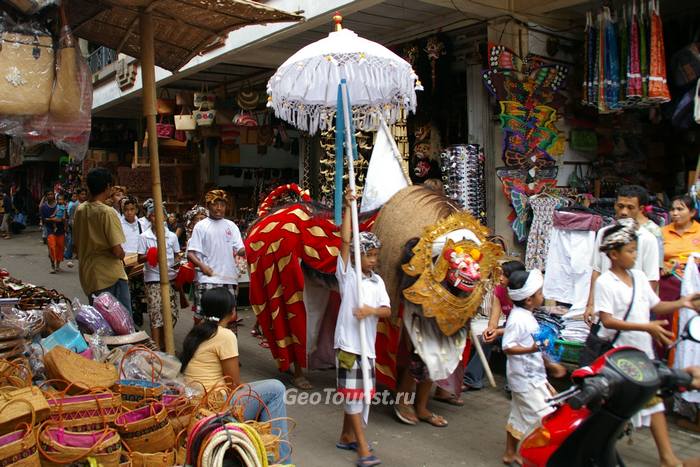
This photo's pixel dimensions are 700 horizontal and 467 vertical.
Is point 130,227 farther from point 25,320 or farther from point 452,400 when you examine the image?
point 452,400

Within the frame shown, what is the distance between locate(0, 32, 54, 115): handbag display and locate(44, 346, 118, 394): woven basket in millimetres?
1458

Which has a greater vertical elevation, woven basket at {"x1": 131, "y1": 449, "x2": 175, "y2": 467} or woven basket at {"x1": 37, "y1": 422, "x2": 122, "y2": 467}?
woven basket at {"x1": 37, "y1": 422, "x2": 122, "y2": 467}

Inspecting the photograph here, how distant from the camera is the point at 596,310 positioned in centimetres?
392

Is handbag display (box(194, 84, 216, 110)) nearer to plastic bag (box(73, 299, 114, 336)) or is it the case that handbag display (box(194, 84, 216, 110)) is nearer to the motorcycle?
plastic bag (box(73, 299, 114, 336))

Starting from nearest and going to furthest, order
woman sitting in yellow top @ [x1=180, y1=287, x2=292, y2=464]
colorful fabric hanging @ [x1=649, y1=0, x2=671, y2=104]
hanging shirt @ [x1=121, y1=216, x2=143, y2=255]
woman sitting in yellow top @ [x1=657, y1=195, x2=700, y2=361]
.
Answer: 1. woman sitting in yellow top @ [x1=180, y1=287, x2=292, y2=464]
2. woman sitting in yellow top @ [x1=657, y1=195, x2=700, y2=361]
3. colorful fabric hanging @ [x1=649, y1=0, x2=671, y2=104]
4. hanging shirt @ [x1=121, y1=216, x2=143, y2=255]

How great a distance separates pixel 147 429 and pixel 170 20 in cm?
299

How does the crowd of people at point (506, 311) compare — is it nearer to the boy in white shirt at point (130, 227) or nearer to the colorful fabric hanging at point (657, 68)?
the boy in white shirt at point (130, 227)

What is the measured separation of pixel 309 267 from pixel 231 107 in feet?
22.8

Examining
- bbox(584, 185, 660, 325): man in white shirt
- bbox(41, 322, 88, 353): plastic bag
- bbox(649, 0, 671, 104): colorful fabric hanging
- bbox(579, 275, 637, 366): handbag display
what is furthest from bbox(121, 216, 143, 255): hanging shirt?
bbox(649, 0, 671, 104): colorful fabric hanging

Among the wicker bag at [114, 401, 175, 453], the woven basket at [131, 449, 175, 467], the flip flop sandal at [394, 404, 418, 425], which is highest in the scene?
the wicker bag at [114, 401, 175, 453]

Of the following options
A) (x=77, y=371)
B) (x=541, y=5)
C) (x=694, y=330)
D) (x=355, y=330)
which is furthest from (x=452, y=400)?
(x=541, y=5)

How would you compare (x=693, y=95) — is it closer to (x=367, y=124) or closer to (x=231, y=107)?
(x=367, y=124)

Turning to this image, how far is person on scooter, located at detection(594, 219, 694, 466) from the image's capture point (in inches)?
150

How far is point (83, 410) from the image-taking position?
3029mm
